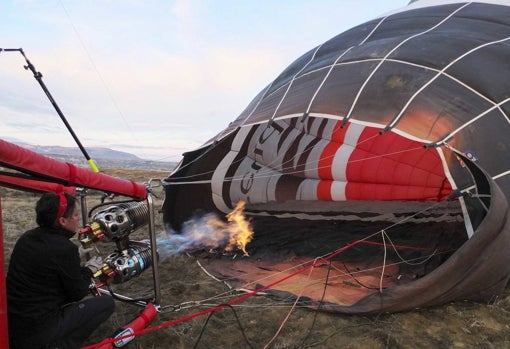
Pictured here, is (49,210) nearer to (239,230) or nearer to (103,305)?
(103,305)

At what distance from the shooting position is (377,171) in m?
5.79

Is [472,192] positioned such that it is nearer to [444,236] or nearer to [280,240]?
[444,236]

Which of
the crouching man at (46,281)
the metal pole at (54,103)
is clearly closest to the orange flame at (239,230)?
the metal pole at (54,103)

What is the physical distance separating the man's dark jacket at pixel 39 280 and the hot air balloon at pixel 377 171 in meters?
1.81

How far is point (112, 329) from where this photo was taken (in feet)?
9.98

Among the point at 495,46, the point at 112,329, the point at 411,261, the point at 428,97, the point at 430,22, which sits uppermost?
the point at 430,22

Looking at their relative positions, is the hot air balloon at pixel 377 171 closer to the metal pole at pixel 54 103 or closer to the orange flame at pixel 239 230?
the orange flame at pixel 239 230

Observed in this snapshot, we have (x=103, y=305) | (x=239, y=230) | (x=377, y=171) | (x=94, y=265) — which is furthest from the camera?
(x=377, y=171)

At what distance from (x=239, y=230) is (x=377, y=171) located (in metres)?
2.04

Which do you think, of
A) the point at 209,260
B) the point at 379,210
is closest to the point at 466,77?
the point at 379,210

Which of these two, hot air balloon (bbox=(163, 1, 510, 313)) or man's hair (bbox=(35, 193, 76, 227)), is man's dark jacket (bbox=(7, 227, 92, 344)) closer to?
man's hair (bbox=(35, 193, 76, 227))

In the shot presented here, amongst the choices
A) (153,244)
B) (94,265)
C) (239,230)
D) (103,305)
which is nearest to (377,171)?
(239,230)

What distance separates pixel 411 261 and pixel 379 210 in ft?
5.66

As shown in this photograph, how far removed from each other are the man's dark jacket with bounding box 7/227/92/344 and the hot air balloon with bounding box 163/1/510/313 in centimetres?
181
